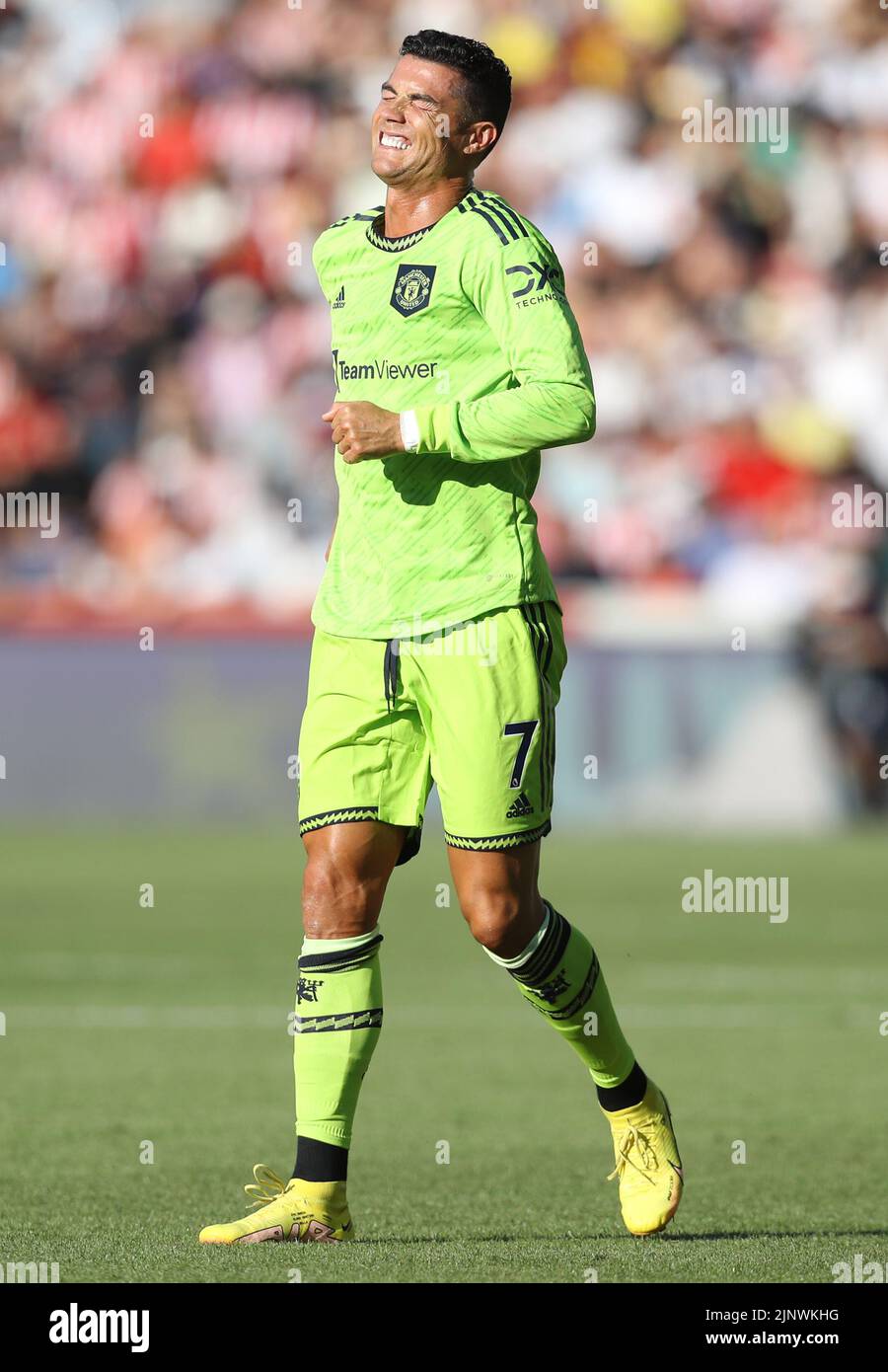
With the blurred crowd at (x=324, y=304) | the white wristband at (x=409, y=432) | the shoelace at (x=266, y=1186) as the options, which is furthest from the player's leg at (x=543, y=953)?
the blurred crowd at (x=324, y=304)

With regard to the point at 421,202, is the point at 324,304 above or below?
above

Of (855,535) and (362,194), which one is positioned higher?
(362,194)

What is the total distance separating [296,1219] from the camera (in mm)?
4875

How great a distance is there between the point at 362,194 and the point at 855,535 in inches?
208

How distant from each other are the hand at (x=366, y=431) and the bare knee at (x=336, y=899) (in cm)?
89

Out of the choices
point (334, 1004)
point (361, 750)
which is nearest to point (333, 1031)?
point (334, 1004)

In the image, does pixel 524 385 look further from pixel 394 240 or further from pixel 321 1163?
pixel 321 1163

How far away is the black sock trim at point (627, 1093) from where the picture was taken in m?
5.34

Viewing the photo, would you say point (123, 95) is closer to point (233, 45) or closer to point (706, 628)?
point (233, 45)

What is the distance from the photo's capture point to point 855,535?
57.4ft

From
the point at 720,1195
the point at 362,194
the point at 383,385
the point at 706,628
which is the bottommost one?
the point at 720,1195

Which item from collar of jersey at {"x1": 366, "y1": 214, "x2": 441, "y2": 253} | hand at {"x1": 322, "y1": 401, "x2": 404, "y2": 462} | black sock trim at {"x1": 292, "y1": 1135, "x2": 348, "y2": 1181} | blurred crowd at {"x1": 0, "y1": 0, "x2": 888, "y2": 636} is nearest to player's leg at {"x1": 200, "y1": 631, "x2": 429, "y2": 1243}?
black sock trim at {"x1": 292, "y1": 1135, "x2": 348, "y2": 1181}

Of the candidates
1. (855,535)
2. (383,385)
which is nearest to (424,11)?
(855,535)

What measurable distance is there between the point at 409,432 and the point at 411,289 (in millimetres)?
370
